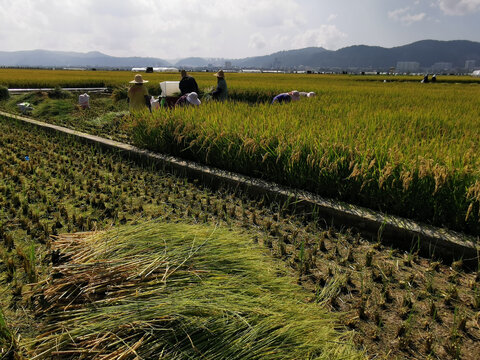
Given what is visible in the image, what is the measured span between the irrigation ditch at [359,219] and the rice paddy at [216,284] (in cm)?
10

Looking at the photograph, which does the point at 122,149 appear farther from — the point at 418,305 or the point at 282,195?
the point at 418,305

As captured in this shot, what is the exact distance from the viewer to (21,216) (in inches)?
136

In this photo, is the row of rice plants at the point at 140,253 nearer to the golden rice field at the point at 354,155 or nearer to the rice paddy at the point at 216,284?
the rice paddy at the point at 216,284

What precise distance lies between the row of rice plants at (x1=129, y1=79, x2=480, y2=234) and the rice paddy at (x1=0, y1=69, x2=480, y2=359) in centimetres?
40

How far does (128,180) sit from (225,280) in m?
3.31

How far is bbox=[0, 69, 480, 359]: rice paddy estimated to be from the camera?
5.08 feet

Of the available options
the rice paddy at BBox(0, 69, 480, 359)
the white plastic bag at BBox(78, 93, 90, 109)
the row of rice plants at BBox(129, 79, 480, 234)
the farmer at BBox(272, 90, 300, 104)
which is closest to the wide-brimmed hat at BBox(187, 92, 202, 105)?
the row of rice plants at BBox(129, 79, 480, 234)

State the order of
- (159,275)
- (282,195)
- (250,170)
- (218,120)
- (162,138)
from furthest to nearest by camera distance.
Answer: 1. (162,138)
2. (218,120)
3. (250,170)
4. (282,195)
5. (159,275)

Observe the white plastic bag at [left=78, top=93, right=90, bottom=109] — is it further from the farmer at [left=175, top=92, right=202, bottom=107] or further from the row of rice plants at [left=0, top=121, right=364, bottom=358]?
the row of rice plants at [left=0, top=121, right=364, bottom=358]

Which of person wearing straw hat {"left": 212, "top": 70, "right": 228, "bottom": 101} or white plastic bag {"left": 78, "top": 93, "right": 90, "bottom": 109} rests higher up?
person wearing straw hat {"left": 212, "top": 70, "right": 228, "bottom": 101}

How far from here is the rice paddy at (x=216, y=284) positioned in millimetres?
1549

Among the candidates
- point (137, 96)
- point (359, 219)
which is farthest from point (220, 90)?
point (359, 219)

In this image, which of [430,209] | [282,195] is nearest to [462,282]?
[430,209]

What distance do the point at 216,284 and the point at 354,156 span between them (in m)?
2.58
